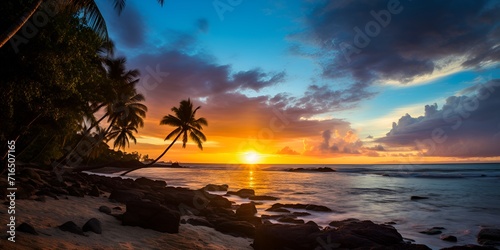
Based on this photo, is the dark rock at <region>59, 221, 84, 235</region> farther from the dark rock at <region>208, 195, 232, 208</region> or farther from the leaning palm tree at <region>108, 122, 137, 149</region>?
the leaning palm tree at <region>108, 122, 137, 149</region>

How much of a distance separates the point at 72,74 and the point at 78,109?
430 cm

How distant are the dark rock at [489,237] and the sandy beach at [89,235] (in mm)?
9580

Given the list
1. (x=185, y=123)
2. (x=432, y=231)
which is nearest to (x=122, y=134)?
(x=185, y=123)

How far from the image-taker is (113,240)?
680 centimetres

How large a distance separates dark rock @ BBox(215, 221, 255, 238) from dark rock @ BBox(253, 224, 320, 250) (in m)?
1.60

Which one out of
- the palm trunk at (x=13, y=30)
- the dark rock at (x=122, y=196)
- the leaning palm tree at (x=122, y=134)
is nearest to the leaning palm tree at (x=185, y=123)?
the leaning palm tree at (x=122, y=134)

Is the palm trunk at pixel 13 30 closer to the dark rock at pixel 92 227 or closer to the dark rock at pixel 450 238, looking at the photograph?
the dark rock at pixel 92 227

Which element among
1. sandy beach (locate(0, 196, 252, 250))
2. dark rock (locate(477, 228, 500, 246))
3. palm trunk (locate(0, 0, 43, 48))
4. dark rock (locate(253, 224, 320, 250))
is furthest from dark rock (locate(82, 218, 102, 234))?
dark rock (locate(477, 228, 500, 246))

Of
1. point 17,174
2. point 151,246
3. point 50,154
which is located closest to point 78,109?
point 17,174

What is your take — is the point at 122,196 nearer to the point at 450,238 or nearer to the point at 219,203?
the point at 219,203

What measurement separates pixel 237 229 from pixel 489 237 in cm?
1045

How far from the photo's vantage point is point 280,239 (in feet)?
29.6

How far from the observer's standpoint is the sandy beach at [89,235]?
5.57 meters

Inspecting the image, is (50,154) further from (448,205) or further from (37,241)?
(448,205)
